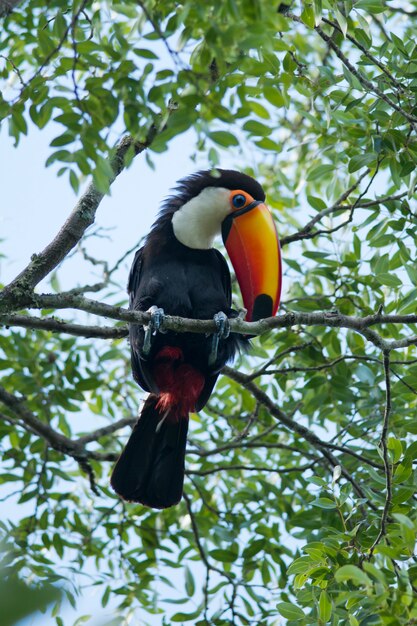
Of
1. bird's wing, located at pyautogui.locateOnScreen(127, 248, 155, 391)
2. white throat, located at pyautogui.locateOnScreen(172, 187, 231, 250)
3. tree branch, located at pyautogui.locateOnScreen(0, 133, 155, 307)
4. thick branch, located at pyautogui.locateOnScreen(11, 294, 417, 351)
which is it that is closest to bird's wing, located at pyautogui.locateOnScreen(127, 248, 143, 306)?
bird's wing, located at pyautogui.locateOnScreen(127, 248, 155, 391)

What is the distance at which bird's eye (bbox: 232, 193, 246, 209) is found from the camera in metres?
5.00

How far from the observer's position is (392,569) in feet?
8.68

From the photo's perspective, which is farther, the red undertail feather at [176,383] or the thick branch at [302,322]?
the red undertail feather at [176,383]

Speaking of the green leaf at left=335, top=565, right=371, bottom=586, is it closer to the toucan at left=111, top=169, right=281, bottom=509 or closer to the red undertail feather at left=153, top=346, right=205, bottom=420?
the toucan at left=111, top=169, right=281, bottom=509

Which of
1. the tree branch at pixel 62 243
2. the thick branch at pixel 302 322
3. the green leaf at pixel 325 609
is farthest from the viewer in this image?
the thick branch at pixel 302 322

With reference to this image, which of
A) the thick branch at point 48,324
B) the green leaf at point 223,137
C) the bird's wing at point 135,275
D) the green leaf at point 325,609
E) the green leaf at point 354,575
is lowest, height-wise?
the green leaf at point 354,575

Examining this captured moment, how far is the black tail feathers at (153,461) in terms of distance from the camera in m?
4.60

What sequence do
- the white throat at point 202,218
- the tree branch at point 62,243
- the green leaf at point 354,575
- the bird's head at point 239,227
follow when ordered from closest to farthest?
the green leaf at point 354,575, the tree branch at point 62,243, the bird's head at point 239,227, the white throat at point 202,218

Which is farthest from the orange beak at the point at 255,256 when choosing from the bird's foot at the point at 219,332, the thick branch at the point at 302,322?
the thick branch at the point at 302,322

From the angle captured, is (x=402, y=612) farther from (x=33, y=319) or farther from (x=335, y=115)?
(x=335, y=115)

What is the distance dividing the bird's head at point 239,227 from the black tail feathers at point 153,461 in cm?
86

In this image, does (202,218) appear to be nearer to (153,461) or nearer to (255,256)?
(255,256)

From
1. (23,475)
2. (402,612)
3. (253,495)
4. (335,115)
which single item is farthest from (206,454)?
(402,612)

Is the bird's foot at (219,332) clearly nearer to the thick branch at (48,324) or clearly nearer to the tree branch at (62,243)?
the thick branch at (48,324)
